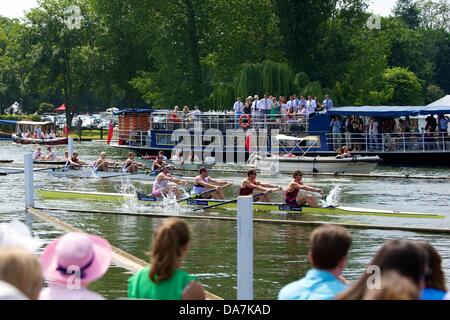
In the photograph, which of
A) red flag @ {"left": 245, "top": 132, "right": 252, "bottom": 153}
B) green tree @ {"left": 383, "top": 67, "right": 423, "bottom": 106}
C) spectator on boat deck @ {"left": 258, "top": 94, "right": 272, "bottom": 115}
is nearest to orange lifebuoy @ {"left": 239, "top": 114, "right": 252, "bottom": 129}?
red flag @ {"left": 245, "top": 132, "right": 252, "bottom": 153}

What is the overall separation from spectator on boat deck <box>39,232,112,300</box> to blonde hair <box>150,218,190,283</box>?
1.21 feet

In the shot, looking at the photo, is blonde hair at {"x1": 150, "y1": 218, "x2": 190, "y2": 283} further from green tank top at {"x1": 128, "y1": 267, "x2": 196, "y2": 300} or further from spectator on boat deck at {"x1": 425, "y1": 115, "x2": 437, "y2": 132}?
spectator on boat deck at {"x1": 425, "y1": 115, "x2": 437, "y2": 132}

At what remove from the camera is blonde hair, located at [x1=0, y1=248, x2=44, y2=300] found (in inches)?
242

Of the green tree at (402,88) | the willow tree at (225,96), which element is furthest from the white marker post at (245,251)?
the green tree at (402,88)

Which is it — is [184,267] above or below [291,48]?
below

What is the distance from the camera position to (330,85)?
63.4 metres

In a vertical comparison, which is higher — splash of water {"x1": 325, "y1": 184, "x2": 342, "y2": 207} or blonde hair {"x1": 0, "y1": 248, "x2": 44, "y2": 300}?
blonde hair {"x1": 0, "y1": 248, "x2": 44, "y2": 300}

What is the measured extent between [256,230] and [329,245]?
50.3 ft

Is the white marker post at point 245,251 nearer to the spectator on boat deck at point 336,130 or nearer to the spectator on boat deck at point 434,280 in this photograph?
the spectator on boat deck at point 434,280

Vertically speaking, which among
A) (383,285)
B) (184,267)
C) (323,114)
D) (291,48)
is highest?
(291,48)

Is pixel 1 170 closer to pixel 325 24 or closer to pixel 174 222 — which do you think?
pixel 325 24

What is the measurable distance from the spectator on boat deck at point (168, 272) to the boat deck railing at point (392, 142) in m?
39.8
